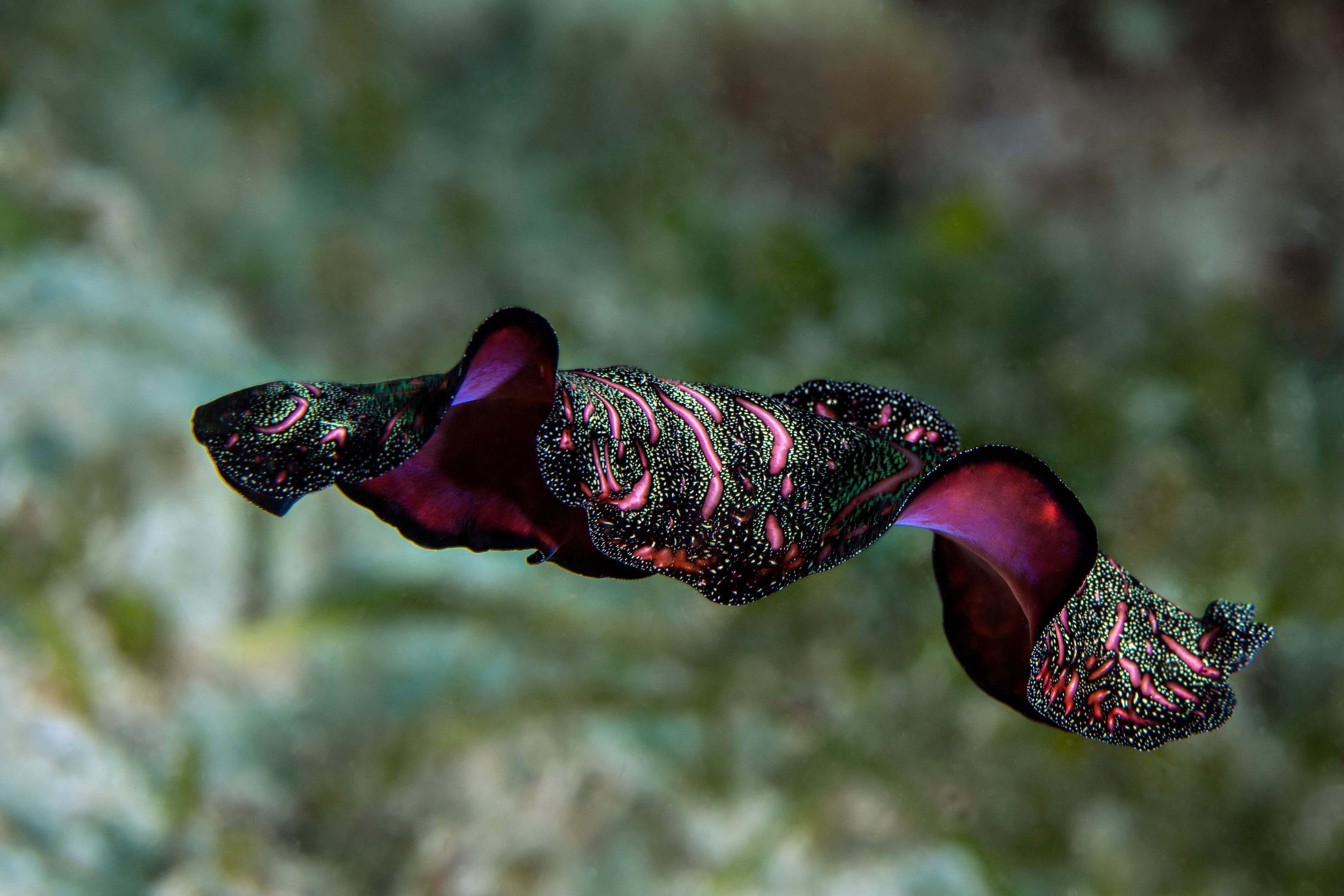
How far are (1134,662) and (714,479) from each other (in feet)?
3.08

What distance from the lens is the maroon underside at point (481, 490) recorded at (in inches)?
57.7

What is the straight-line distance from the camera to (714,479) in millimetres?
1375

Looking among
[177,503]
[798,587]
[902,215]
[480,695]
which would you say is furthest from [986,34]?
[177,503]

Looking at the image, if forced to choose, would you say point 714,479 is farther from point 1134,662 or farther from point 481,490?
point 1134,662

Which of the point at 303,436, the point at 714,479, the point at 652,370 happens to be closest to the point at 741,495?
the point at 714,479

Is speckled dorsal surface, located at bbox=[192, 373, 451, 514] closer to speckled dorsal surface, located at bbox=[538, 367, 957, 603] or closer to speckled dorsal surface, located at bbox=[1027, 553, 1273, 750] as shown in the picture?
speckled dorsal surface, located at bbox=[538, 367, 957, 603]

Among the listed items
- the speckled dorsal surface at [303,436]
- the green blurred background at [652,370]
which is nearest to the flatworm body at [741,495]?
the speckled dorsal surface at [303,436]

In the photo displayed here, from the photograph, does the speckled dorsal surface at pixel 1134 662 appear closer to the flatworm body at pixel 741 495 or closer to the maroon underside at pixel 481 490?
the flatworm body at pixel 741 495

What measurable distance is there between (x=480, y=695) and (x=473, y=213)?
2604 mm

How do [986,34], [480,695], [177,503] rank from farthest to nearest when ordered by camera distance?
[986,34] → [177,503] → [480,695]

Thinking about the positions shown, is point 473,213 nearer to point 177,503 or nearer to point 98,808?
point 177,503

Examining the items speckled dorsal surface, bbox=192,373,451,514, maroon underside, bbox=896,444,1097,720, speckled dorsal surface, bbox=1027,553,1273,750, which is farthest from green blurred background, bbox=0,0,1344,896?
speckled dorsal surface, bbox=192,373,451,514

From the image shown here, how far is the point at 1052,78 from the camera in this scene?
414 centimetres

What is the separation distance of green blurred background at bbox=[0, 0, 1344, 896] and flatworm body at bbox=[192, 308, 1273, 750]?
117cm
